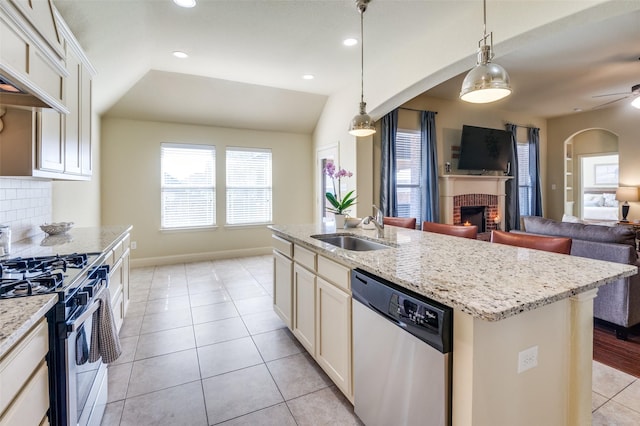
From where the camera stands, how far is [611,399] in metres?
1.93

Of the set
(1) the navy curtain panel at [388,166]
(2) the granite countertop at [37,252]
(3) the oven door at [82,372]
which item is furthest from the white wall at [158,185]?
(3) the oven door at [82,372]

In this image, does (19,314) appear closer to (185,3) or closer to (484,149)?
(185,3)

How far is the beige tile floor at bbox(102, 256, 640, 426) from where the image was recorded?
1.82 metres

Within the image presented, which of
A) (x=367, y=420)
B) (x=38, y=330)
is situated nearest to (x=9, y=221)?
(x=38, y=330)

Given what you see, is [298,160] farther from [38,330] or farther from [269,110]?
[38,330]

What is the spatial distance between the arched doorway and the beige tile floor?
713cm

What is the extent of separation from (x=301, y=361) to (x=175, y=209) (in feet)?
13.6

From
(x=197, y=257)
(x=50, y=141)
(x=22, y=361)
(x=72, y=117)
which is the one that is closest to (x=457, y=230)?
(x=22, y=361)

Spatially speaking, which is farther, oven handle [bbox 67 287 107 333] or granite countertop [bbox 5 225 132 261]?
granite countertop [bbox 5 225 132 261]

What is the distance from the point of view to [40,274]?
1.46 m

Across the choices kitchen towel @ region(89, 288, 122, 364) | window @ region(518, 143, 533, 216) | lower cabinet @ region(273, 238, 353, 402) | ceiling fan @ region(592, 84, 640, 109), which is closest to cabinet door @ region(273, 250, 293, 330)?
lower cabinet @ region(273, 238, 353, 402)

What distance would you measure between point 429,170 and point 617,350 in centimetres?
368

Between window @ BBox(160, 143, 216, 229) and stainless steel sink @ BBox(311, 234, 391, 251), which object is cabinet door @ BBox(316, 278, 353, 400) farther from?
window @ BBox(160, 143, 216, 229)

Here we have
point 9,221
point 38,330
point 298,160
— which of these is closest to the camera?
point 38,330
